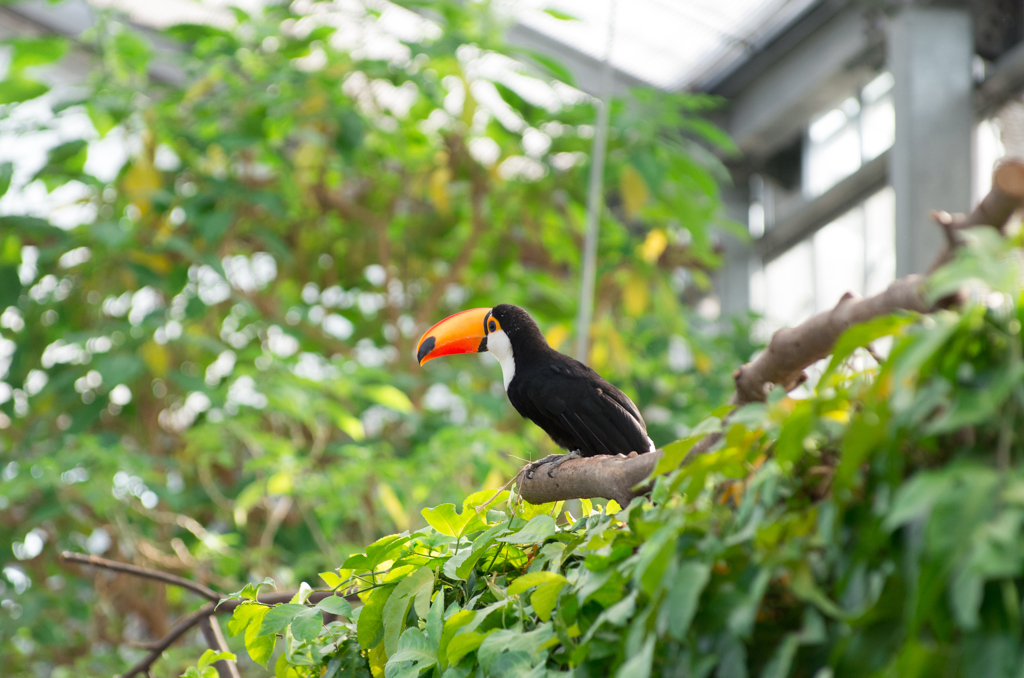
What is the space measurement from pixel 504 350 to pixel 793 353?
42.5 inches

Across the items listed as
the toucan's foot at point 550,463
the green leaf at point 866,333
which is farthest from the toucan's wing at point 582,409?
the green leaf at point 866,333

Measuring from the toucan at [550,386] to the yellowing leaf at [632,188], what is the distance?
51.5 inches

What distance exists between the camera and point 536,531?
2.47 feet

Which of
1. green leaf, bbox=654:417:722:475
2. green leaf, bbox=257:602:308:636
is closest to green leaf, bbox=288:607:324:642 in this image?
green leaf, bbox=257:602:308:636

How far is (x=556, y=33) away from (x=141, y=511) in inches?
141

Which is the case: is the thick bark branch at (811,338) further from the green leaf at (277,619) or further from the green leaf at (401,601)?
the green leaf at (277,619)

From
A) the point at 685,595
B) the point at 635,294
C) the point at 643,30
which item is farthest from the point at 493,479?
the point at 643,30

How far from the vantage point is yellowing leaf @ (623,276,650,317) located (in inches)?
124

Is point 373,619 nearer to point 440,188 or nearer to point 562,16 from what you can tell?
point 440,188

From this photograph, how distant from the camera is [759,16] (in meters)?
4.98

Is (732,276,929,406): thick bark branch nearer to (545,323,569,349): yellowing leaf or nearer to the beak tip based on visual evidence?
the beak tip

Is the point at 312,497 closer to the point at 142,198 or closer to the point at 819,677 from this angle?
the point at 142,198

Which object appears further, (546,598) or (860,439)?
(546,598)

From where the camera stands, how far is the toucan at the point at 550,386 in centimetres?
152
